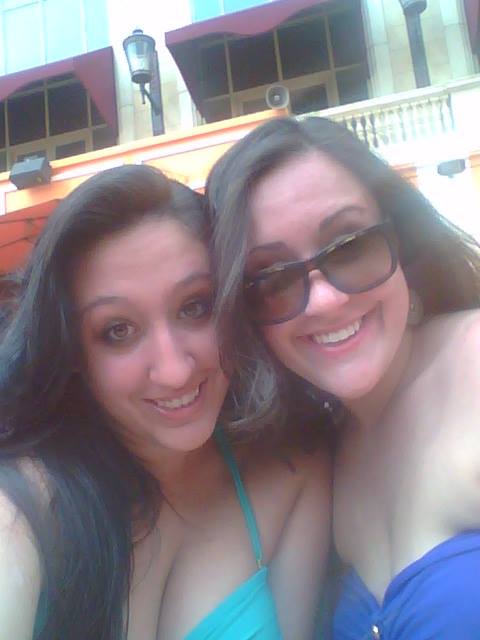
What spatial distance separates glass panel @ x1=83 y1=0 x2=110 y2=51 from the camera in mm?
8352

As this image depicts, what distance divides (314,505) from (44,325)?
2.34 ft

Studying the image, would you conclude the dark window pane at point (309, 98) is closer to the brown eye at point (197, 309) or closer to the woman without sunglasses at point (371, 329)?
the woman without sunglasses at point (371, 329)

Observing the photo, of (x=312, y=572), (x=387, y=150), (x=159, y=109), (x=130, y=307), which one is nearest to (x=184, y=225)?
(x=130, y=307)

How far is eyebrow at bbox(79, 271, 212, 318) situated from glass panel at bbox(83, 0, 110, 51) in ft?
26.4

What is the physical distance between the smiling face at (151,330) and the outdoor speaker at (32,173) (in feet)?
17.3

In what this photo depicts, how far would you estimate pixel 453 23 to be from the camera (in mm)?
7410

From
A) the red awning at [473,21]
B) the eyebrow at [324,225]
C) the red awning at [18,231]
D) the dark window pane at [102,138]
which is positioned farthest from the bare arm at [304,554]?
the dark window pane at [102,138]

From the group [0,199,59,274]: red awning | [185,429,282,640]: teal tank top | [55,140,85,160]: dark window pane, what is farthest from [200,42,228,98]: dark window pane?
[185,429,282,640]: teal tank top

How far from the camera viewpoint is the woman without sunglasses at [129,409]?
1.17m

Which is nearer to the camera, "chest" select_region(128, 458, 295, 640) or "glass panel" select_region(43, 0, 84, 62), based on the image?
"chest" select_region(128, 458, 295, 640)

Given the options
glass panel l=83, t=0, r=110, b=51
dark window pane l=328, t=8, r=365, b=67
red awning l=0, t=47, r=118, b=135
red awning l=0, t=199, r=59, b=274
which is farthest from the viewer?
glass panel l=83, t=0, r=110, b=51

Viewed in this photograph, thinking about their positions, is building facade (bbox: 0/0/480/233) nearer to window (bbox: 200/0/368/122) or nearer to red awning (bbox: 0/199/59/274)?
window (bbox: 200/0/368/122)

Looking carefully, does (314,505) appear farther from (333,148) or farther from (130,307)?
(333,148)

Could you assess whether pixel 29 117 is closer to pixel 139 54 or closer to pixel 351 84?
pixel 139 54
